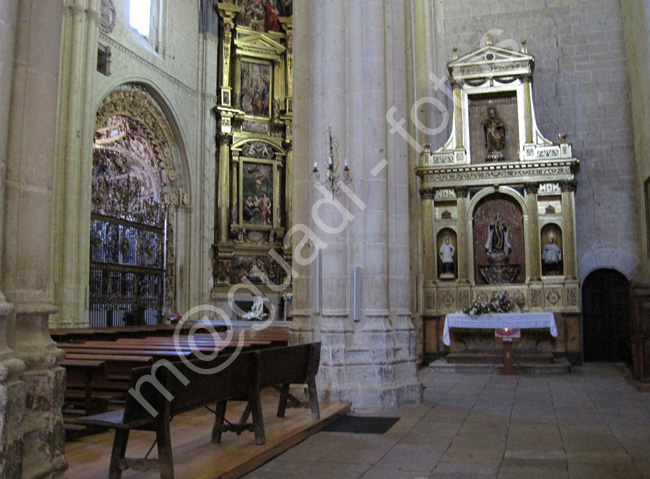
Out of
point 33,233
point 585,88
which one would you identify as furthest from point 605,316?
point 33,233

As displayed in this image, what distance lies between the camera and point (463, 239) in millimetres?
15766

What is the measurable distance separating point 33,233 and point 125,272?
44.3 ft

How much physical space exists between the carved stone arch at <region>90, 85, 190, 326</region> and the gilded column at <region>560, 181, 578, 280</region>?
10367 millimetres

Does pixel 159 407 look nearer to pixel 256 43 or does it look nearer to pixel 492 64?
pixel 492 64

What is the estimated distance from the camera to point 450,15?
1831cm

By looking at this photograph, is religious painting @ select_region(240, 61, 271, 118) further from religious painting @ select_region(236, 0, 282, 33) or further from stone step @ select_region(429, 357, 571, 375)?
stone step @ select_region(429, 357, 571, 375)

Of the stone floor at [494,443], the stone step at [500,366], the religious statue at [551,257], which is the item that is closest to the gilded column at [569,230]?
the religious statue at [551,257]

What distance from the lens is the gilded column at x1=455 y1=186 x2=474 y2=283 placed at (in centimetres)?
1573

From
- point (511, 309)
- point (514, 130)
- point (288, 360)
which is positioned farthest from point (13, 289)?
point (514, 130)

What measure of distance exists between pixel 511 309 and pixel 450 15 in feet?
28.6

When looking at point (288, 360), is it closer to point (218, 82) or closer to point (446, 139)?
point (446, 139)

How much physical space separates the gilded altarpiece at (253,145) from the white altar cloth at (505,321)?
743cm

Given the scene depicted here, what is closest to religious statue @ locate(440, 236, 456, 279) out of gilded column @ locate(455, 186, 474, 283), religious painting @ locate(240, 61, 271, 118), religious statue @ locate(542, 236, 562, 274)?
gilded column @ locate(455, 186, 474, 283)

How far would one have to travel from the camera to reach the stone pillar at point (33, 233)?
12.4ft
